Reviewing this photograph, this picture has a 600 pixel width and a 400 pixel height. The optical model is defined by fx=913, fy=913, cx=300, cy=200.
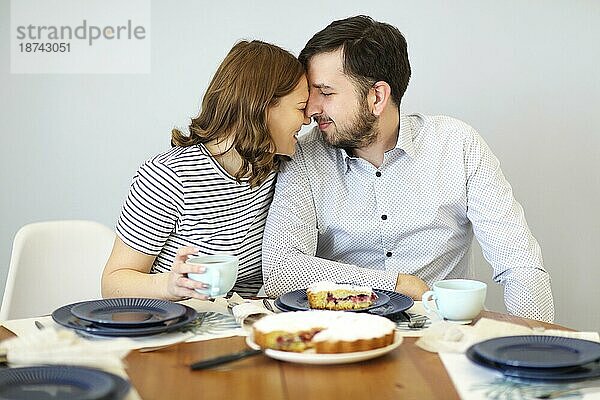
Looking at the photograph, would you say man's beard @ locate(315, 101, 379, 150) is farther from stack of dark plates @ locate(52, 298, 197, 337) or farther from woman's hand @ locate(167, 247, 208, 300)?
stack of dark plates @ locate(52, 298, 197, 337)

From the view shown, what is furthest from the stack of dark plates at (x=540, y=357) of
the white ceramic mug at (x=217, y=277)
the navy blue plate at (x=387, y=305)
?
the white ceramic mug at (x=217, y=277)

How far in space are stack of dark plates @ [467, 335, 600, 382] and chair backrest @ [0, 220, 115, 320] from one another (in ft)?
4.87

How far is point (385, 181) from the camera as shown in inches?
99.6

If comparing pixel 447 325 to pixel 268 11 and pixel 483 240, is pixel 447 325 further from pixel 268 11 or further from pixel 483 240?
pixel 268 11

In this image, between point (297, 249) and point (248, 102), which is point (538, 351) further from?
point (248, 102)

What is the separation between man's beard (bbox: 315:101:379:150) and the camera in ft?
8.21

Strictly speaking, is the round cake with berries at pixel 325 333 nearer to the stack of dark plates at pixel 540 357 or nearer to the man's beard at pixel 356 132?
the stack of dark plates at pixel 540 357

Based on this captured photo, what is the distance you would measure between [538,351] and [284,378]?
16.7 inches

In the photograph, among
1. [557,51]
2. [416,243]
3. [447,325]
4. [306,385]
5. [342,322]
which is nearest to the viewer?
[306,385]

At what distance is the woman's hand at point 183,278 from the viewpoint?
1.83m

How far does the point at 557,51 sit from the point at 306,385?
7.02 feet

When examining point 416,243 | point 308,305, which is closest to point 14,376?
point 308,305

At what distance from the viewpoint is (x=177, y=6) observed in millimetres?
3219

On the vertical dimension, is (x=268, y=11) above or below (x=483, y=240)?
above
